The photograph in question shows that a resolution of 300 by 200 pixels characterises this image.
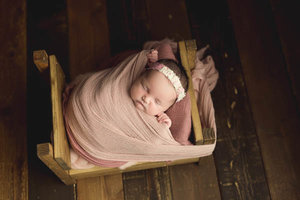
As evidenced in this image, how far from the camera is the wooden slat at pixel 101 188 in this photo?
1.44m

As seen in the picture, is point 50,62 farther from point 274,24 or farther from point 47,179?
point 274,24

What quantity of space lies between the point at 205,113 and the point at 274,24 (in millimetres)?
792

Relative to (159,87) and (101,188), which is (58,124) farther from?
(101,188)

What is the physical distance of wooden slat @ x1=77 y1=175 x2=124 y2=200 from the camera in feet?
4.73

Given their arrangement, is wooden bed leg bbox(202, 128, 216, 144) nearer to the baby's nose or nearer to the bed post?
the bed post

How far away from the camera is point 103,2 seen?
5.79 ft

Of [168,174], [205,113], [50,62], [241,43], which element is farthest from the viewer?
[241,43]

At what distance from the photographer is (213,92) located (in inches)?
63.1

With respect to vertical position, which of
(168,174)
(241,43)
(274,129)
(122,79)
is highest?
(241,43)

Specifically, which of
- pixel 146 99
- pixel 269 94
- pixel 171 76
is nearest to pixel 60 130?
pixel 146 99

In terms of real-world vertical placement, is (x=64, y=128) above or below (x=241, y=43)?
below

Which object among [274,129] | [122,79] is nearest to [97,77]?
[122,79]

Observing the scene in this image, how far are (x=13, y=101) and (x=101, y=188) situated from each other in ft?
2.23

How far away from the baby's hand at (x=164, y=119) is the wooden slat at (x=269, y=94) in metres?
0.62
